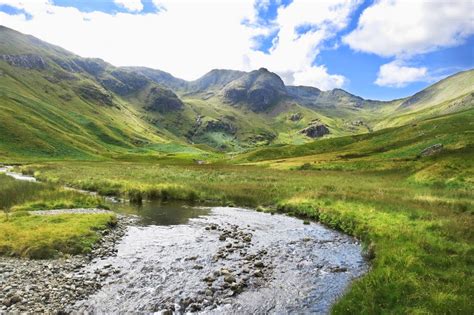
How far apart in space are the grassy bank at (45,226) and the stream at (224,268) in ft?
7.86

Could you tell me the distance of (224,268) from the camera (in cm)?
2041

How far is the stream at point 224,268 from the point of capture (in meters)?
16.3

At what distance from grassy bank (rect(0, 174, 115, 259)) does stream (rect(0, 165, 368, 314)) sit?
7.86ft

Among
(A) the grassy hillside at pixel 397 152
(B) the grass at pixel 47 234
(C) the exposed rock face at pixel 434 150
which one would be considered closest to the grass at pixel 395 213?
(A) the grassy hillside at pixel 397 152

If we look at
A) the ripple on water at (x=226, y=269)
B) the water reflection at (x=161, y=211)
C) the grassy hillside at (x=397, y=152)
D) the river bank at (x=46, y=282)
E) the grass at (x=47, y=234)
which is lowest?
the water reflection at (x=161, y=211)

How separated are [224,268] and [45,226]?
1397 centimetres

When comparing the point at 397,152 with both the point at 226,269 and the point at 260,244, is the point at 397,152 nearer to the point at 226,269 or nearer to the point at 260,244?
the point at 260,244

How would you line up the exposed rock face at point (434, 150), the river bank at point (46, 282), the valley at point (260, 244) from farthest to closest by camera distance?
the exposed rock face at point (434, 150)
the valley at point (260, 244)
the river bank at point (46, 282)

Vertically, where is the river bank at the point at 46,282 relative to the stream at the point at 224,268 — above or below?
above


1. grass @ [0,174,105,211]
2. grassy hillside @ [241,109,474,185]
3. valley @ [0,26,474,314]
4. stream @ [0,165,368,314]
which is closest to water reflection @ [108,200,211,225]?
valley @ [0,26,474,314]

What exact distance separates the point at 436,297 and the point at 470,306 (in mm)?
1181

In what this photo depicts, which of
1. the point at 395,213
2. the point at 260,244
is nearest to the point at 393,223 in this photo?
the point at 395,213

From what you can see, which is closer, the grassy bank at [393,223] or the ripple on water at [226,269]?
the grassy bank at [393,223]

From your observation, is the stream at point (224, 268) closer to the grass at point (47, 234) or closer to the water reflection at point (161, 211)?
the water reflection at point (161, 211)
